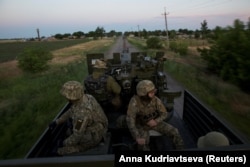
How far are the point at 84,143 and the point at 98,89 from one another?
210 centimetres

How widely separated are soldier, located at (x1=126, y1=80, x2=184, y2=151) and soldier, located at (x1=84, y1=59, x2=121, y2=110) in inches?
60.6

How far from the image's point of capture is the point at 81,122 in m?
3.70

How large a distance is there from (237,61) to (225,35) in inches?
83.4

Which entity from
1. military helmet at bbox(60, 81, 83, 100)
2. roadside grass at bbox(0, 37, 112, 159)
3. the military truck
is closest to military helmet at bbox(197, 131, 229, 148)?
the military truck

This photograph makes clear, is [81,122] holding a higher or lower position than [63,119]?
higher

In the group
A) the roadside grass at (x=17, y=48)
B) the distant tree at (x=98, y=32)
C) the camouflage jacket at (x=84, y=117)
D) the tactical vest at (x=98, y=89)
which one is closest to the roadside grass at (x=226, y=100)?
the tactical vest at (x=98, y=89)

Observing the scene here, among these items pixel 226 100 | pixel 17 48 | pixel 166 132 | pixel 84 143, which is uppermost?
pixel 84 143

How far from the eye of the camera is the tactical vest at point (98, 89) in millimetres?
5785

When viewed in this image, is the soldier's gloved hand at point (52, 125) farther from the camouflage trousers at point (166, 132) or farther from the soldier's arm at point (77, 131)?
the camouflage trousers at point (166, 132)

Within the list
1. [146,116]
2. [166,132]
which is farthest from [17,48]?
[166,132]

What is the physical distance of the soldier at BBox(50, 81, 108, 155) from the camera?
3.70m

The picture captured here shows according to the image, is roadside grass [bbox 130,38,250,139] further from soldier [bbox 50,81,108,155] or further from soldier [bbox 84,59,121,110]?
soldier [bbox 50,81,108,155]

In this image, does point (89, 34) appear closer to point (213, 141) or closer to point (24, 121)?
point (24, 121)

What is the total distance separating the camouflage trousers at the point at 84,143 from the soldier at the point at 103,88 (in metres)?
1.88
